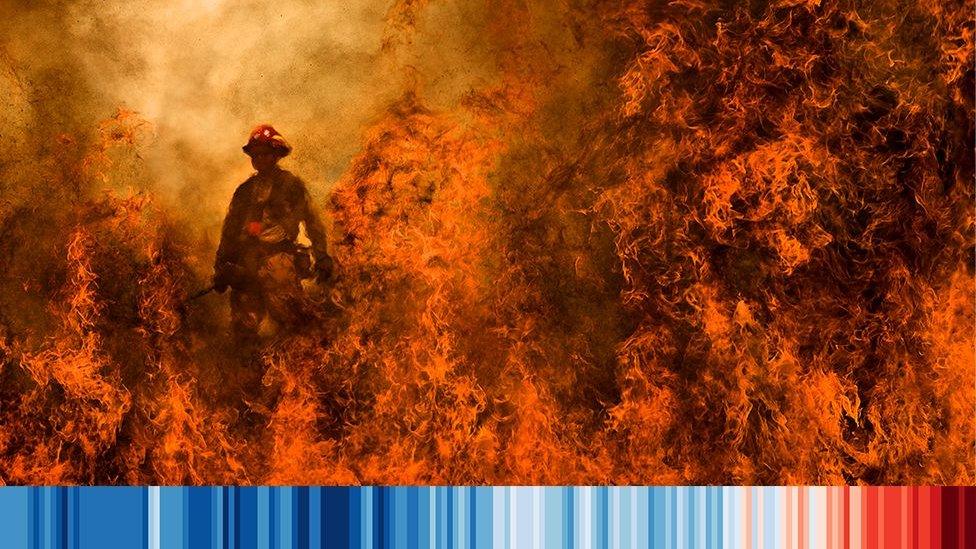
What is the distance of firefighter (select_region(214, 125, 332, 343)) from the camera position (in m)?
4.82

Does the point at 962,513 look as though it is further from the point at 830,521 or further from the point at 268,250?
the point at 268,250

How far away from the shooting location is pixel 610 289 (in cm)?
473

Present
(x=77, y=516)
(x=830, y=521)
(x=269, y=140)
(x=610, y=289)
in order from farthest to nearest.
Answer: (x=269, y=140), (x=610, y=289), (x=77, y=516), (x=830, y=521)

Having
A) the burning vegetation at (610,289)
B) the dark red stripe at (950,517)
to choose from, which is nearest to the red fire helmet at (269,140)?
the burning vegetation at (610,289)

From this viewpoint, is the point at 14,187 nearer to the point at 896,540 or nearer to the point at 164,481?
the point at 164,481

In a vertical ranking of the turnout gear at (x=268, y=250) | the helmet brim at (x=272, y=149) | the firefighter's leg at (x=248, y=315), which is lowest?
the firefighter's leg at (x=248, y=315)

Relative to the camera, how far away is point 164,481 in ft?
16.0

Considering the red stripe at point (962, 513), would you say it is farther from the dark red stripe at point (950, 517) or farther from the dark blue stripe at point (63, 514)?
the dark blue stripe at point (63, 514)

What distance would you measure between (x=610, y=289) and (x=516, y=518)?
1378mm

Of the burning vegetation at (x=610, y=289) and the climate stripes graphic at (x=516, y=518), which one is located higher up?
the burning vegetation at (x=610, y=289)

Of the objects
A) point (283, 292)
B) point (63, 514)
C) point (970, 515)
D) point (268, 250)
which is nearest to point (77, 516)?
point (63, 514)

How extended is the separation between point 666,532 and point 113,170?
380 cm

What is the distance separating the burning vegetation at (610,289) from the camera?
4664mm

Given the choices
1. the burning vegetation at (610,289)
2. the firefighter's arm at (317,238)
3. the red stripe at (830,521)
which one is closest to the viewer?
the red stripe at (830,521)
